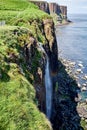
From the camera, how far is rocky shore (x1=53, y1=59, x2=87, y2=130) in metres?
46.5

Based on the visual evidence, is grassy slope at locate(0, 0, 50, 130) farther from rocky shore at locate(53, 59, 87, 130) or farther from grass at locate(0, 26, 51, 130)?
rocky shore at locate(53, 59, 87, 130)

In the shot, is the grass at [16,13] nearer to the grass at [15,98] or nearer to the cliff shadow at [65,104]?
the cliff shadow at [65,104]

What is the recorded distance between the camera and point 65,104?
54.6 m

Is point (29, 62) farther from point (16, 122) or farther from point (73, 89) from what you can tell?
point (73, 89)

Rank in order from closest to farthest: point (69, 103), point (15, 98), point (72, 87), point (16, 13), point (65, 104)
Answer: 1. point (15, 98)
2. point (65, 104)
3. point (69, 103)
4. point (16, 13)
5. point (72, 87)

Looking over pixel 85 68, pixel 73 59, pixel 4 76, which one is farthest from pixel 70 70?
pixel 4 76

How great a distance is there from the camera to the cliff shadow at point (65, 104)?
45025mm

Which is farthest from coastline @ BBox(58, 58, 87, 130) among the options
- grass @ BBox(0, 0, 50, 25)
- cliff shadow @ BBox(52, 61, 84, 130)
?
grass @ BBox(0, 0, 50, 25)

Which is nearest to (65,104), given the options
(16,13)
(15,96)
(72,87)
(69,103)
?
(69,103)

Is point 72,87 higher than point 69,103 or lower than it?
lower

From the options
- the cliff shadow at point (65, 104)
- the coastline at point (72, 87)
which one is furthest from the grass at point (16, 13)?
the coastline at point (72, 87)

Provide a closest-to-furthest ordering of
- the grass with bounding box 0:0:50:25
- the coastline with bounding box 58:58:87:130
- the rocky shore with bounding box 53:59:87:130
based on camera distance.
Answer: the rocky shore with bounding box 53:59:87:130 < the grass with bounding box 0:0:50:25 < the coastline with bounding box 58:58:87:130

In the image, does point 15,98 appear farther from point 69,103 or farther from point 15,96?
point 69,103

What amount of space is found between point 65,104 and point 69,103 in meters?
1.37
